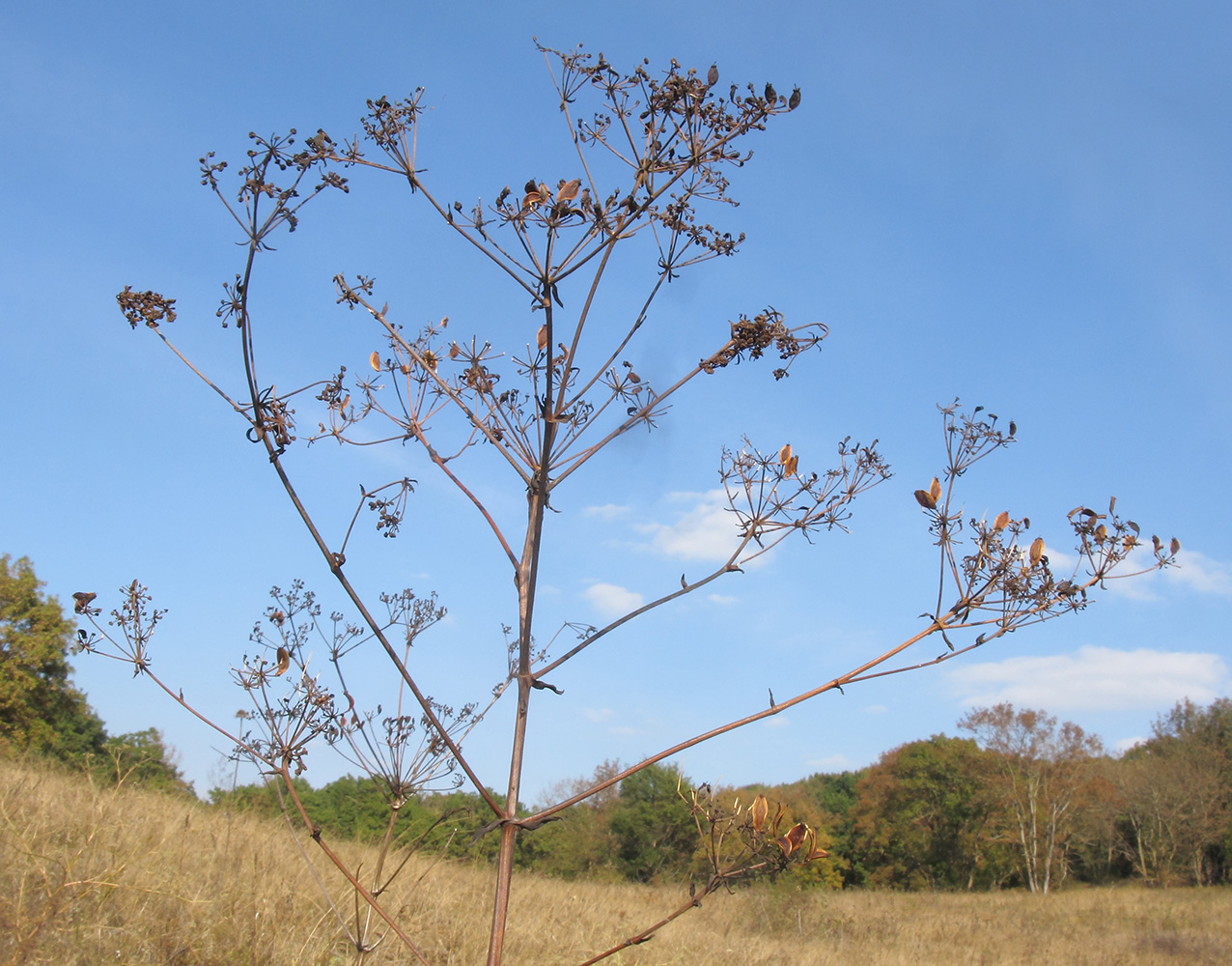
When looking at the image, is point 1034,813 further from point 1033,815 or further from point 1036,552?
point 1036,552

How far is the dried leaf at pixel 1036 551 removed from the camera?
5.12ft

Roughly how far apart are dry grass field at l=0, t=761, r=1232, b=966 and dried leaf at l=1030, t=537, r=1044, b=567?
1734 millimetres

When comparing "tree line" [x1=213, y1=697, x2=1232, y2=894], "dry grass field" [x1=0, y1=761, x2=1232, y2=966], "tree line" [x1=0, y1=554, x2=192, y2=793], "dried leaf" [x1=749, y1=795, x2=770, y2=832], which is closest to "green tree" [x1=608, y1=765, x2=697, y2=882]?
"dry grass field" [x1=0, y1=761, x2=1232, y2=966]

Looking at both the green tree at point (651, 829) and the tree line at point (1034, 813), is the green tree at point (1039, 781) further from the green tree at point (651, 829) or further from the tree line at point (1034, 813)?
the green tree at point (651, 829)

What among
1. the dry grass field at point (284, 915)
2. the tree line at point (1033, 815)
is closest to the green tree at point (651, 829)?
the dry grass field at point (284, 915)

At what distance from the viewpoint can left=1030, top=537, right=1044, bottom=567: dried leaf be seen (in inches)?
61.4

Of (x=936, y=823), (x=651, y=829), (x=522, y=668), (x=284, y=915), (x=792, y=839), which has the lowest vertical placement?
(x=936, y=823)

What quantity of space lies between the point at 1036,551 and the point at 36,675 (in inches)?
1159

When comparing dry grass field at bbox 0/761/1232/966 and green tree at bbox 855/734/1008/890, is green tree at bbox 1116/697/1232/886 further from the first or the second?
dry grass field at bbox 0/761/1232/966

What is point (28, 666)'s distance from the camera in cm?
2336

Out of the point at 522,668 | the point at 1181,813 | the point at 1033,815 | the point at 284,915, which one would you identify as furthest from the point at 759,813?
the point at 1181,813

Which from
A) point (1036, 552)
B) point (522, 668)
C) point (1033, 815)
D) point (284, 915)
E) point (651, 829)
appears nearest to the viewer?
point (522, 668)

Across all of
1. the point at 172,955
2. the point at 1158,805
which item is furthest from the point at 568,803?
the point at 1158,805

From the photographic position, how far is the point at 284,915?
6.08 meters
